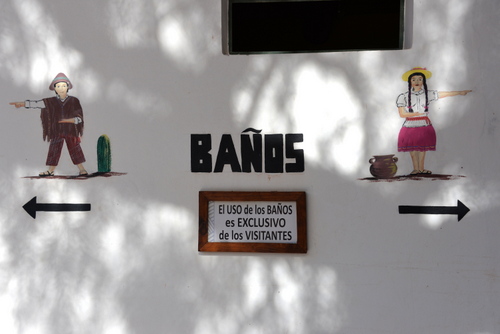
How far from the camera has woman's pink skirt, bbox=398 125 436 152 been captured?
305 cm

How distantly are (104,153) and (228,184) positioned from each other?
768mm

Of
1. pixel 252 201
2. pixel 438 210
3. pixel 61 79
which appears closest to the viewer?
pixel 438 210

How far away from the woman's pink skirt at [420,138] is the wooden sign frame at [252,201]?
0.66m

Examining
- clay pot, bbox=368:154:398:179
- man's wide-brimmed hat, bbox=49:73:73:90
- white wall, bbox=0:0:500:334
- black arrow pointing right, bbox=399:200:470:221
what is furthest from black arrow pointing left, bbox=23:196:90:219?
black arrow pointing right, bbox=399:200:470:221

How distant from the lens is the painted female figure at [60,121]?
3256 mm

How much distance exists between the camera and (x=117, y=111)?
10.6 ft

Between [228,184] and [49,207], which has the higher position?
[228,184]

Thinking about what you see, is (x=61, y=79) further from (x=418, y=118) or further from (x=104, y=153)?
(x=418, y=118)

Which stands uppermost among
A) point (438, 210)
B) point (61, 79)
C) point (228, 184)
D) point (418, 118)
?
point (61, 79)

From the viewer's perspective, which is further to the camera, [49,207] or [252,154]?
[49,207]

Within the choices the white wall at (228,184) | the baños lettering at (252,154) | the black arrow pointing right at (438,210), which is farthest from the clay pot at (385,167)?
the baños lettering at (252,154)

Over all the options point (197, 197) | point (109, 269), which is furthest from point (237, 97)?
point (109, 269)

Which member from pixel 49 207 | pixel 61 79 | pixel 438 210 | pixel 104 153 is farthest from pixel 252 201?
pixel 61 79

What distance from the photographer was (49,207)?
10.8 ft
